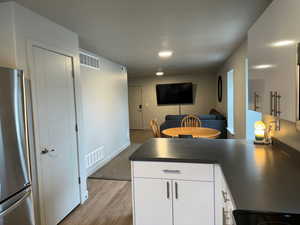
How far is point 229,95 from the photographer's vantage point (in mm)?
5234

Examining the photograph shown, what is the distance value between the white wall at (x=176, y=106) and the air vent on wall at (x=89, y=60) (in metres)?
4.77

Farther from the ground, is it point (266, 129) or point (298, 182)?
point (266, 129)

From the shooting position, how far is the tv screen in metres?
8.38

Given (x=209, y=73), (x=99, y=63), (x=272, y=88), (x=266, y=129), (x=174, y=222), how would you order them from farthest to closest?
(x=209, y=73) → (x=99, y=63) → (x=266, y=129) → (x=174, y=222) → (x=272, y=88)

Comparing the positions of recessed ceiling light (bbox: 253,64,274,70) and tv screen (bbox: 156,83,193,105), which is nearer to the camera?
recessed ceiling light (bbox: 253,64,274,70)

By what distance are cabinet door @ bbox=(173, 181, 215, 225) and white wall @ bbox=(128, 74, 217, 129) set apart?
698 centimetres

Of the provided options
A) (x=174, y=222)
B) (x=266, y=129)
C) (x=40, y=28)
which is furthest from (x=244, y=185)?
(x=40, y=28)

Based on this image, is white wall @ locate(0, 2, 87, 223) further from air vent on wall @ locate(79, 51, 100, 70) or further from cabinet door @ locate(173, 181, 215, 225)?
cabinet door @ locate(173, 181, 215, 225)

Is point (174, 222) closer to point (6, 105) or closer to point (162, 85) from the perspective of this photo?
point (6, 105)

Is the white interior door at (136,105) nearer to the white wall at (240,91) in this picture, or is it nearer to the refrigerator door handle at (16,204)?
the white wall at (240,91)

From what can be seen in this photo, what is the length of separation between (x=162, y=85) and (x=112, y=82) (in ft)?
12.9

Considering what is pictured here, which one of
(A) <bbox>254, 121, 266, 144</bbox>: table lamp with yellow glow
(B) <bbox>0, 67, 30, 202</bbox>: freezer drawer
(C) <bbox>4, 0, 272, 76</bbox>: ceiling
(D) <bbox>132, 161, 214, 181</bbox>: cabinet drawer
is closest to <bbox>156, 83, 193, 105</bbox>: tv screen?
(C) <bbox>4, 0, 272, 76</bbox>: ceiling

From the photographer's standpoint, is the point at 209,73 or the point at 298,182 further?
the point at 209,73

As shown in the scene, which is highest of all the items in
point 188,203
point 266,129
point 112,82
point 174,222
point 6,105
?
point 112,82
